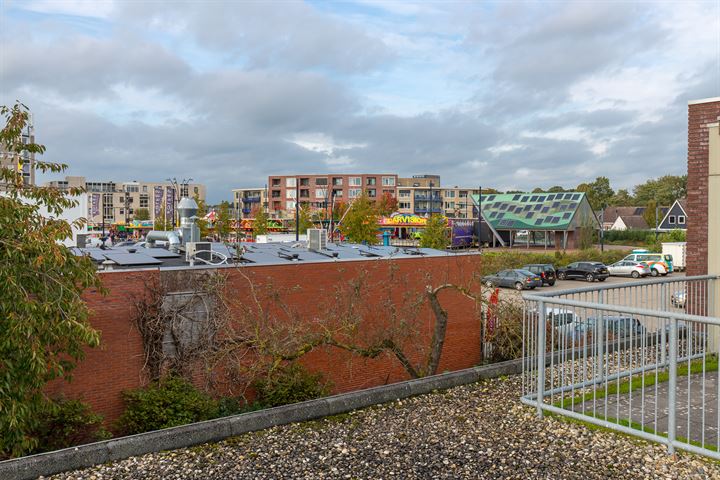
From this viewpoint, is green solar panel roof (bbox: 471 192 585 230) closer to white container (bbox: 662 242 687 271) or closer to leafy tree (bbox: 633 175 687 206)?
white container (bbox: 662 242 687 271)

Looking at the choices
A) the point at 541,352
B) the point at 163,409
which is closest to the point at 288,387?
the point at 163,409

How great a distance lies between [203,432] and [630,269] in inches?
1673

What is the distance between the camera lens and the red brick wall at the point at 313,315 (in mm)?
11312

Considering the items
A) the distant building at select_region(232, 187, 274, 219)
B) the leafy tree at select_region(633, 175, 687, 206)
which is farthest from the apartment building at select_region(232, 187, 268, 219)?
the leafy tree at select_region(633, 175, 687, 206)

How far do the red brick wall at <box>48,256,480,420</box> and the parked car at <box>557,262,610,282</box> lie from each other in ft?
90.6

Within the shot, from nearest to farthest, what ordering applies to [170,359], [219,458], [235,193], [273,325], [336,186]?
[219,458] → [170,359] → [273,325] → [336,186] → [235,193]

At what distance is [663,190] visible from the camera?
11288 centimetres

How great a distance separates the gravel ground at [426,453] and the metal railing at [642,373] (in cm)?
30

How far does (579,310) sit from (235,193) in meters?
139

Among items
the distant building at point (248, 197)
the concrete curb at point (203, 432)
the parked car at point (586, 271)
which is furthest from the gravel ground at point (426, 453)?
the distant building at point (248, 197)

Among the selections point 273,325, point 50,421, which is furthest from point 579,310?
point 50,421

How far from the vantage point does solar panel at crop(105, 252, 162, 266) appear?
13739 millimetres

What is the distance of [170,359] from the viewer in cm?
1226

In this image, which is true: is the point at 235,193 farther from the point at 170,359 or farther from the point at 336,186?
the point at 170,359
